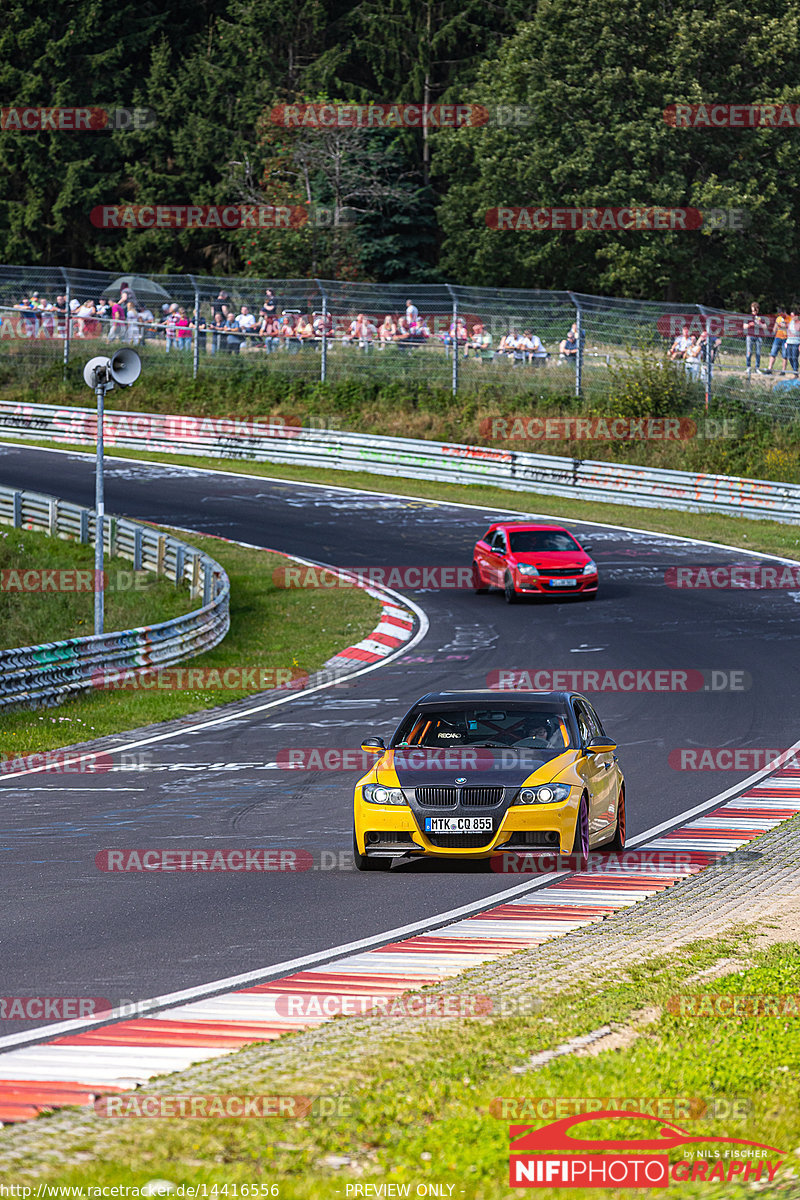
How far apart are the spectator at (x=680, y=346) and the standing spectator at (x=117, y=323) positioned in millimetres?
16698

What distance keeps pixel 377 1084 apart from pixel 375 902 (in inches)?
178

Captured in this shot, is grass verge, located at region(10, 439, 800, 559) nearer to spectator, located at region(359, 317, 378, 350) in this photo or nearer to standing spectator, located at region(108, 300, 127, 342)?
standing spectator, located at region(108, 300, 127, 342)

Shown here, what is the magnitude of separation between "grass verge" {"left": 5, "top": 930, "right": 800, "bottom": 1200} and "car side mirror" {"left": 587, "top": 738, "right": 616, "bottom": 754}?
4385mm

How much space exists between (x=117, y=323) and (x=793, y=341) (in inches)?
807

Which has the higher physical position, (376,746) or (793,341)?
(793,341)

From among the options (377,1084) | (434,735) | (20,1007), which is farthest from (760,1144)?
(434,735)

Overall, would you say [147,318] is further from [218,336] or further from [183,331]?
[218,336]

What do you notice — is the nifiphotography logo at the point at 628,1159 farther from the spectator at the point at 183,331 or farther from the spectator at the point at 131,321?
the spectator at the point at 183,331

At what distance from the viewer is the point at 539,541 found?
2912 cm

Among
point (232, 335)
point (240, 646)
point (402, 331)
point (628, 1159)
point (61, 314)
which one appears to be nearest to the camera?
point (628, 1159)

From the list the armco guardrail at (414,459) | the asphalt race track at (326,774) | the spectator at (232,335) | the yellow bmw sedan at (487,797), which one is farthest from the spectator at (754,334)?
the yellow bmw sedan at (487,797)

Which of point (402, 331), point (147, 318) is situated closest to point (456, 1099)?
point (402, 331)

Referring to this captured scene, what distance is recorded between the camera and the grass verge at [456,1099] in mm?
4820

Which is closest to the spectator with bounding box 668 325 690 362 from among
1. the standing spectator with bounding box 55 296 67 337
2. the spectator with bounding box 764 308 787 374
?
the spectator with bounding box 764 308 787 374
